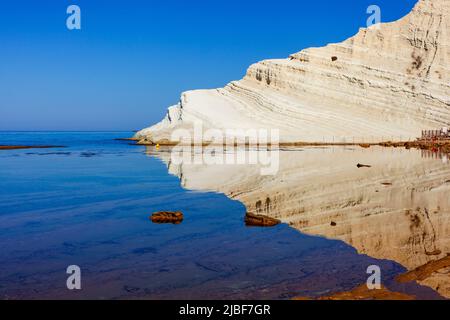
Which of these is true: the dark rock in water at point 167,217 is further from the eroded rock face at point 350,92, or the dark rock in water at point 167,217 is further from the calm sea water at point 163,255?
the eroded rock face at point 350,92

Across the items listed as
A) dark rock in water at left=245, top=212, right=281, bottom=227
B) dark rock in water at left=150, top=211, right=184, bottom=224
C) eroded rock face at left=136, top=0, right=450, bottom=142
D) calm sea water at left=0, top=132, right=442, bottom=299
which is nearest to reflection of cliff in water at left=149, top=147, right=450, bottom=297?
dark rock in water at left=245, top=212, right=281, bottom=227

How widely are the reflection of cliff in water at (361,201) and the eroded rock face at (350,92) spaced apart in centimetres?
2152

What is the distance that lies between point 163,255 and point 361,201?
565 centimetres

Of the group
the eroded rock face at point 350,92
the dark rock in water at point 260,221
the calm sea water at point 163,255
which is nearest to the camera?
the calm sea water at point 163,255

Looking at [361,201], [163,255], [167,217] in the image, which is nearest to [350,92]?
[361,201]

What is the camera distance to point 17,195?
40.3 ft

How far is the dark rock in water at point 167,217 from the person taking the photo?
8.73m

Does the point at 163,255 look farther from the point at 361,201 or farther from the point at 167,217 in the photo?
the point at 361,201

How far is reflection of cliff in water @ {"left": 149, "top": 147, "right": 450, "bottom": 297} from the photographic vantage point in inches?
268

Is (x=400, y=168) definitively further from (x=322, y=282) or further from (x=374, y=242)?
(x=322, y=282)

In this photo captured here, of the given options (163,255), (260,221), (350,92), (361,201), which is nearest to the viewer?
(163,255)

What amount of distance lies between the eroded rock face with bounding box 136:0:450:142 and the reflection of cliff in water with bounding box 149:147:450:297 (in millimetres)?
21521

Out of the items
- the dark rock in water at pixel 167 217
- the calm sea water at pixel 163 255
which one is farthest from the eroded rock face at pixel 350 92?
the dark rock in water at pixel 167 217

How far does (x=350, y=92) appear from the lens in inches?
1779
